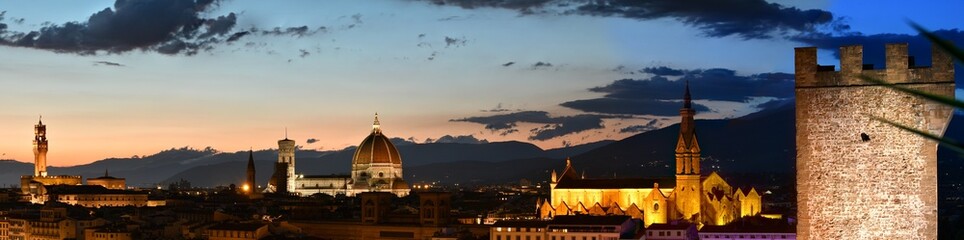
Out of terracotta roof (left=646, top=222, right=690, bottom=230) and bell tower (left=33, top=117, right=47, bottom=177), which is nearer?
terracotta roof (left=646, top=222, right=690, bottom=230)

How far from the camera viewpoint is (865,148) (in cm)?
1625

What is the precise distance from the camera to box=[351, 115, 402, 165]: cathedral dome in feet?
499

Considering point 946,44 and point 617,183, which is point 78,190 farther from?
point 946,44

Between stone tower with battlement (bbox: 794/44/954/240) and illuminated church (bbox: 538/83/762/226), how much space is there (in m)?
59.1

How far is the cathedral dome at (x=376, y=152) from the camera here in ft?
499

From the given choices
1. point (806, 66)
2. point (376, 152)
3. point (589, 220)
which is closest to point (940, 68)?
point (806, 66)

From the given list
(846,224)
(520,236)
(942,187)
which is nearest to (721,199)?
(520,236)

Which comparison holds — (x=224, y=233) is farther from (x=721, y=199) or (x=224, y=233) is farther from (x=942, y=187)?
(x=942, y=187)

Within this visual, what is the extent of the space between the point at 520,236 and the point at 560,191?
11.6 metres

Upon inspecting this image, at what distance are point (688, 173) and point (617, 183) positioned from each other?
7.61 metres

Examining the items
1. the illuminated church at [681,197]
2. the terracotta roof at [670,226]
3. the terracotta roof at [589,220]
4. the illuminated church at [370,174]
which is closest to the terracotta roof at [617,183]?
the illuminated church at [681,197]

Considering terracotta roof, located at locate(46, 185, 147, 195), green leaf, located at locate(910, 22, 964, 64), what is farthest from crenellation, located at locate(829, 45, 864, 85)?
terracotta roof, located at locate(46, 185, 147, 195)

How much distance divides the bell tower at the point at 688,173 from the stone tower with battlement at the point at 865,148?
59458 mm

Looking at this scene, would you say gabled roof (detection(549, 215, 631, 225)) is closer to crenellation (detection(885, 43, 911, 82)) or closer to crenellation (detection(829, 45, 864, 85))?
crenellation (detection(829, 45, 864, 85))
